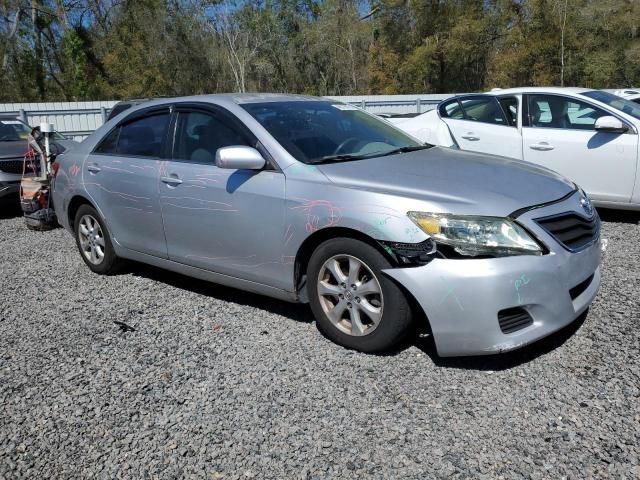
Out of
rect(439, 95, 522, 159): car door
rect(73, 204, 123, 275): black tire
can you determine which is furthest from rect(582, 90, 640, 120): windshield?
rect(73, 204, 123, 275): black tire

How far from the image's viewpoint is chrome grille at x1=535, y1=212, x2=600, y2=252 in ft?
10.2

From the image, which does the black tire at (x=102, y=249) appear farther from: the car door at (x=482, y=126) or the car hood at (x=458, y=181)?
the car door at (x=482, y=126)

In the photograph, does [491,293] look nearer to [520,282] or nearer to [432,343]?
[520,282]

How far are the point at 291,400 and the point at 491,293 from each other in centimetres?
116

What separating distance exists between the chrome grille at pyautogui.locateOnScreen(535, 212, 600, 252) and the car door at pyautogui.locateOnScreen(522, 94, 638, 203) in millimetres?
3103

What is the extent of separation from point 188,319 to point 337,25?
125ft

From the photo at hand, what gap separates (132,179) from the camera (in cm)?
Answer: 455

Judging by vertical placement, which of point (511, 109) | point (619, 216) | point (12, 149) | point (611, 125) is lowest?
point (619, 216)

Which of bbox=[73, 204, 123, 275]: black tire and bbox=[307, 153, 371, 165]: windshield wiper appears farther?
bbox=[73, 204, 123, 275]: black tire

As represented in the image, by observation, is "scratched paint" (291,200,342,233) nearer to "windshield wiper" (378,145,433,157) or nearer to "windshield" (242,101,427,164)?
"windshield" (242,101,427,164)

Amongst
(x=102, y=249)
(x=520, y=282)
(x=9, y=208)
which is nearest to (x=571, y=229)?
(x=520, y=282)

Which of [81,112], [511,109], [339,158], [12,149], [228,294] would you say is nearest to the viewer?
[339,158]

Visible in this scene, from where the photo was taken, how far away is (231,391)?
10.3 ft

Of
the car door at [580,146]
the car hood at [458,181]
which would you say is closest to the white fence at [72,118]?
the car door at [580,146]
